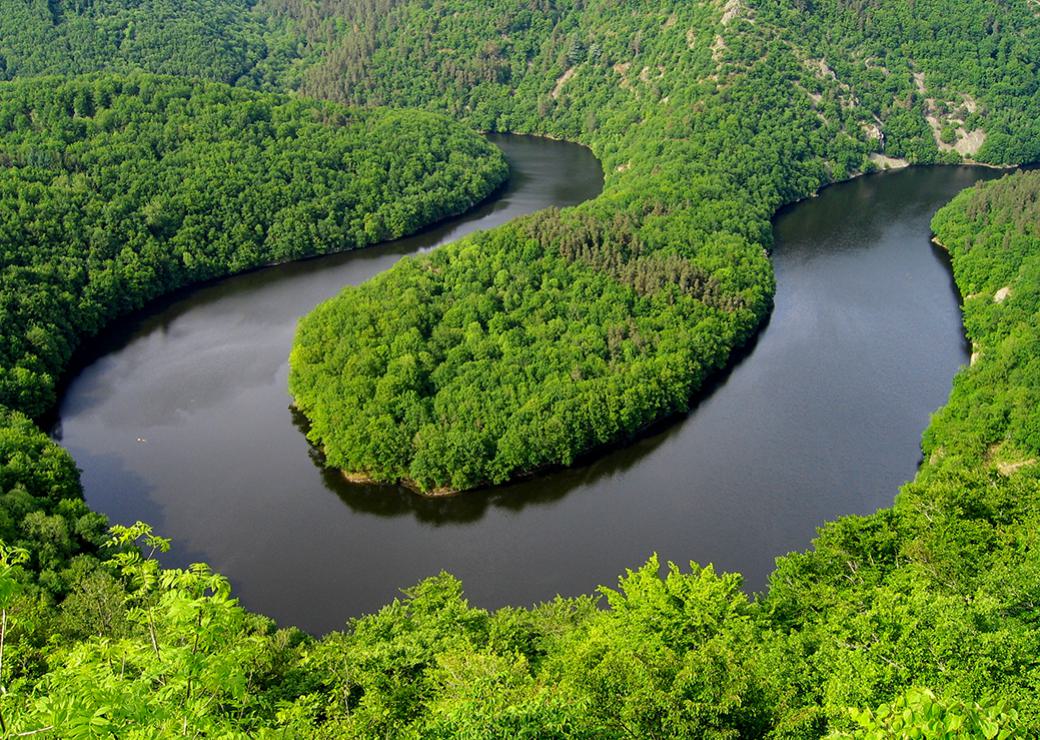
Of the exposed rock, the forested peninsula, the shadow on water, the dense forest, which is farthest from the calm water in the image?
the exposed rock

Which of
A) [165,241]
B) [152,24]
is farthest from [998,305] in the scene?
[152,24]

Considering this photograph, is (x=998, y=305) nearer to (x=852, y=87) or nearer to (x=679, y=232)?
(x=679, y=232)

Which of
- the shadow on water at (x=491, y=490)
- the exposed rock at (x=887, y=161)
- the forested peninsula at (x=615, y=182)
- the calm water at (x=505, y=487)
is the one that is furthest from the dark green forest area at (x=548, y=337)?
the calm water at (x=505, y=487)

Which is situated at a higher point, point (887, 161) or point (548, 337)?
point (887, 161)

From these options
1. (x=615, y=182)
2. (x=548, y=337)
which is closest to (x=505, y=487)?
(x=548, y=337)

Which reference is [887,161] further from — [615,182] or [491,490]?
[491,490]

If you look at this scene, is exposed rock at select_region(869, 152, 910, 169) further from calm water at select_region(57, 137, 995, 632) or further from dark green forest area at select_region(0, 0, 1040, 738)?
calm water at select_region(57, 137, 995, 632)
